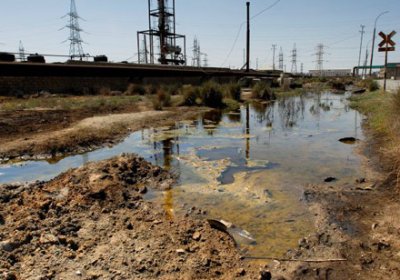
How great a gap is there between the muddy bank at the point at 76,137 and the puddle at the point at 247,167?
549 millimetres

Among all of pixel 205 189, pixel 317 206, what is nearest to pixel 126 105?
pixel 205 189

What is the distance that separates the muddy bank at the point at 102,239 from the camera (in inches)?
147

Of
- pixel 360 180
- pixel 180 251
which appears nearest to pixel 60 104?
pixel 360 180

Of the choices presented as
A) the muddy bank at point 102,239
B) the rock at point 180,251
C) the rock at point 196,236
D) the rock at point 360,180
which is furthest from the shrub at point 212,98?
the rock at point 180,251

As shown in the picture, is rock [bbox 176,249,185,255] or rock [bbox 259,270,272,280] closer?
rock [bbox 259,270,272,280]

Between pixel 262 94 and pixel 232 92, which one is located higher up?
pixel 232 92

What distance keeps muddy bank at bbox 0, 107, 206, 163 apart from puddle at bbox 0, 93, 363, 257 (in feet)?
1.80

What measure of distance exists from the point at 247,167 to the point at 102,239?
452cm

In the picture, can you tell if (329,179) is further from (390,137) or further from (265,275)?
(265,275)

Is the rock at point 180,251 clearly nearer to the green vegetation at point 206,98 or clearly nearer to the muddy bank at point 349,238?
the muddy bank at point 349,238

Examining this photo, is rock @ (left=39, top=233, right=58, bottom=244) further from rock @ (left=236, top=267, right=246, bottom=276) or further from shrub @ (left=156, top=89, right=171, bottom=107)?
shrub @ (left=156, top=89, right=171, bottom=107)

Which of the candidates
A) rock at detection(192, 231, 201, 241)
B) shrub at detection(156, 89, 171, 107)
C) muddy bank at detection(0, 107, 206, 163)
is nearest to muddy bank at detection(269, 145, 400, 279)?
rock at detection(192, 231, 201, 241)

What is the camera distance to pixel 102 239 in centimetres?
442

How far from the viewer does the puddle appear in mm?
5374
